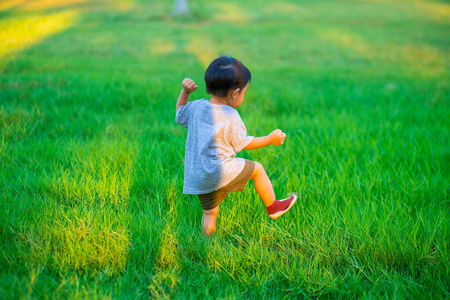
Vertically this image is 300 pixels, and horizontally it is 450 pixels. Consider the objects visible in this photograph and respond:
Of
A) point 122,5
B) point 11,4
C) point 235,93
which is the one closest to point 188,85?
point 235,93

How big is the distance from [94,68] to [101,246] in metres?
5.45

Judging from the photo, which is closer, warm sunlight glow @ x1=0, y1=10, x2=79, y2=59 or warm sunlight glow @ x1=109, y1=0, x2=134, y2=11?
warm sunlight glow @ x1=0, y1=10, x2=79, y2=59

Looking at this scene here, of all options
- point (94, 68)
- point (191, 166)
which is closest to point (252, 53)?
point (94, 68)

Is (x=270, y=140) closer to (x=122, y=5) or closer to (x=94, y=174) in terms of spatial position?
(x=94, y=174)

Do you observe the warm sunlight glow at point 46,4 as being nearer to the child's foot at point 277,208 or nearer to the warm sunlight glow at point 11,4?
the warm sunlight glow at point 11,4

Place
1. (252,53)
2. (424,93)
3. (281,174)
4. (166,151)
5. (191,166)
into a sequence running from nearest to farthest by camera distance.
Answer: (191,166)
(281,174)
(166,151)
(424,93)
(252,53)

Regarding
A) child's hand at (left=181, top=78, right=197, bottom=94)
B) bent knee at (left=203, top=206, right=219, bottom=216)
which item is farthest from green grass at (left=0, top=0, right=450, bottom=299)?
child's hand at (left=181, top=78, right=197, bottom=94)

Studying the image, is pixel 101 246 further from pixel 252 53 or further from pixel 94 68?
pixel 252 53

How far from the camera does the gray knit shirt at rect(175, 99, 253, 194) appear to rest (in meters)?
1.96

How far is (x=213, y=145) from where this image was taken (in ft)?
6.48

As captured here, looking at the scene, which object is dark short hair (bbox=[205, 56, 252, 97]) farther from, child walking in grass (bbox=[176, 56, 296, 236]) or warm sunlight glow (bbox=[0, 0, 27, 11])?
warm sunlight glow (bbox=[0, 0, 27, 11])

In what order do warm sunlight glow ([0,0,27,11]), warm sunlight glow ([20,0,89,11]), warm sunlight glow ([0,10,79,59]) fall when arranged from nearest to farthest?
warm sunlight glow ([0,10,79,59]), warm sunlight glow ([20,0,89,11]), warm sunlight glow ([0,0,27,11])

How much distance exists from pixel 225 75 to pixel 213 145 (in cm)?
41

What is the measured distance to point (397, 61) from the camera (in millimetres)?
8961
